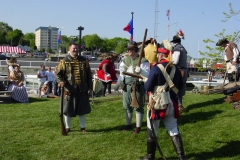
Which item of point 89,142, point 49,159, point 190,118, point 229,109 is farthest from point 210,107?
point 49,159

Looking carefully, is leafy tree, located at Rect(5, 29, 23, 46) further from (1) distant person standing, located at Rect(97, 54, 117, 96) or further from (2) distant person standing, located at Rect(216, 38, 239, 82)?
(2) distant person standing, located at Rect(216, 38, 239, 82)

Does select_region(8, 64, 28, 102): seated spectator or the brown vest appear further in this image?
select_region(8, 64, 28, 102): seated spectator

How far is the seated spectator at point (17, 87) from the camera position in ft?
38.7

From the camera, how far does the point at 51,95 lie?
1498 cm

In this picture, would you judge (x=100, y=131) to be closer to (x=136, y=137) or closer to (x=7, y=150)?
(x=136, y=137)

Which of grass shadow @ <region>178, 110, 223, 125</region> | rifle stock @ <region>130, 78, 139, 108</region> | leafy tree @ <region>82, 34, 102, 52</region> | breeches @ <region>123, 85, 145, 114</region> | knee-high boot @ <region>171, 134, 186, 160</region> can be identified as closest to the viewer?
knee-high boot @ <region>171, 134, 186, 160</region>

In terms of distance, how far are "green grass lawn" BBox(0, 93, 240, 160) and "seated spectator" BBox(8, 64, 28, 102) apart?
2788 millimetres

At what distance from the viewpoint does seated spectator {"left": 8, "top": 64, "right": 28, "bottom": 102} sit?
11789mm

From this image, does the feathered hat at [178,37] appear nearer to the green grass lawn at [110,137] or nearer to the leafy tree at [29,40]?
the green grass lawn at [110,137]

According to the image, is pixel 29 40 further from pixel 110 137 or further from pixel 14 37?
pixel 110 137

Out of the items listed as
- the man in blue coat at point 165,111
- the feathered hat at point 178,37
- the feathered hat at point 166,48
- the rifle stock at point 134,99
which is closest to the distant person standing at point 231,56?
the feathered hat at point 178,37

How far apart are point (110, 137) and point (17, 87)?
6.45m

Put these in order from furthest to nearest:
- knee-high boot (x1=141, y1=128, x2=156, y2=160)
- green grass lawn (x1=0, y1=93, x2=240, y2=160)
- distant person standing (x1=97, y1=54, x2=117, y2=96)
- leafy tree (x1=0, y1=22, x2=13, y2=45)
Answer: leafy tree (x1=0, y1=22, x2=13, y2=45) → distant person standing (x1=97, y1=54, x2=117, y2=96) → green grass lawn (x1=0, y1=93, x2=240, y2=160) → knee-high boot (x1=141, y1=128, x2=156, y2=160)

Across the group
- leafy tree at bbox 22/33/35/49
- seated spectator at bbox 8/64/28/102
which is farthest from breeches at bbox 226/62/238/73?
leafy tree at bbox 22/33/35/49
